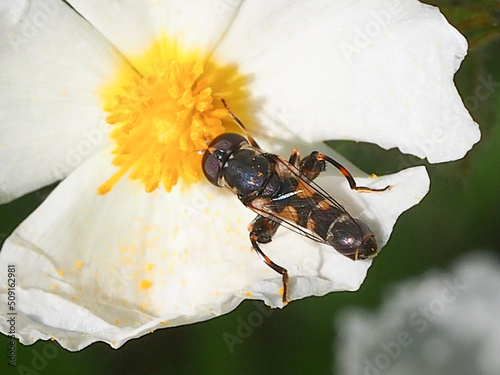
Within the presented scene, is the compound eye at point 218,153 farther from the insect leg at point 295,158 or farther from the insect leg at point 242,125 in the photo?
the insect leg at point 295,158

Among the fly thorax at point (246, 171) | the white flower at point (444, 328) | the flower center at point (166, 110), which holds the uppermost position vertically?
the flower center at point (166, 110)

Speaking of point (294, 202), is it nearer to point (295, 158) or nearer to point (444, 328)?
point (295, 158)

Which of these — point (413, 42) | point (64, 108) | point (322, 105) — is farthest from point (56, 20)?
point (413, 42)

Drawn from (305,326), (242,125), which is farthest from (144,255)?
(305,326)

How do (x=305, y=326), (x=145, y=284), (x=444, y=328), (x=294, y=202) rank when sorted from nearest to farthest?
(x=294, y=202), (x=145, y=284), (x=444, y=328), (x=305, y=326)

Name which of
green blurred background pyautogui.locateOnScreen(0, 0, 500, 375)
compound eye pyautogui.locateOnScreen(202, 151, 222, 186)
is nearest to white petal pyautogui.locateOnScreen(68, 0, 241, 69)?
compound eye pyautogui.locateOnScreen(202, 151, 222, 186)

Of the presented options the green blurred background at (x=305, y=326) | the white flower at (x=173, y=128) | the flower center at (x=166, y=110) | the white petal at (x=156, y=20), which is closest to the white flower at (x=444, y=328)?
the green blurred background at (x=305, y=326)

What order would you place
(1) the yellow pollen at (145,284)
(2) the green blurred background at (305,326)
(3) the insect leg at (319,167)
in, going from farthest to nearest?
1. (2) the green blurred background at (305,326)
2. (1) the yellow pollen at (145,284)
3. (3) the insect leg at (319,167)
